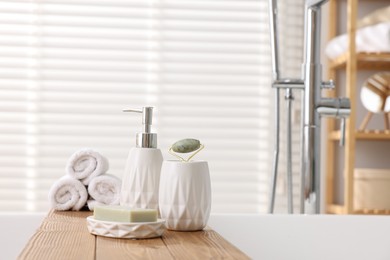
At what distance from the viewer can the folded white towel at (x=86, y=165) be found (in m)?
1.43

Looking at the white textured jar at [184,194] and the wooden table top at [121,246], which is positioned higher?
the white textured jar at [184,194]

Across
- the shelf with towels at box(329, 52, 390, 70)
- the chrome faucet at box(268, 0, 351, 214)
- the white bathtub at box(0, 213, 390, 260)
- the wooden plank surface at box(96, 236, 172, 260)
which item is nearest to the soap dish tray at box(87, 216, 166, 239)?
the wooden plank surface at box(96, 236, 172, 260)

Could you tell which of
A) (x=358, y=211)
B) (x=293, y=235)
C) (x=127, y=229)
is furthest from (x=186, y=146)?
(x=358, y=211)

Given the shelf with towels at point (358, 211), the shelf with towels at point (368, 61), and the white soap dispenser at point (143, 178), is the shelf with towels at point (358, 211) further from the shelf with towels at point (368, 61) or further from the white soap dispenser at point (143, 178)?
the white soap dispenser at point (143, 178)

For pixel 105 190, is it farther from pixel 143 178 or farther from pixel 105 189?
pixel 143 178

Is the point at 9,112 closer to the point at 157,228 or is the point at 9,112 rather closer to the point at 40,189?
the point at 40,189

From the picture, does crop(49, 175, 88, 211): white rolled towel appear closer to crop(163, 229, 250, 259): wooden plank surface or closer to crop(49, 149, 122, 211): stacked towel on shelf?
crop(49, 149, 122, 211): stacked towel on shelf

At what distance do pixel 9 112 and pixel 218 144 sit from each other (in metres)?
0.89

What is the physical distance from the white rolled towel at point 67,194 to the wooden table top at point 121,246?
0.83ft

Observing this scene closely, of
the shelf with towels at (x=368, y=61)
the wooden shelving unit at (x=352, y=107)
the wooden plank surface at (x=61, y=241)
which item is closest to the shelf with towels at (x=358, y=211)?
the wooden shelving unit at (x=352, y=107)

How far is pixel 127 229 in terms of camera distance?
3.39ft

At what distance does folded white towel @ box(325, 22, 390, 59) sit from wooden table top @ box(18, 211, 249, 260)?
1.88m

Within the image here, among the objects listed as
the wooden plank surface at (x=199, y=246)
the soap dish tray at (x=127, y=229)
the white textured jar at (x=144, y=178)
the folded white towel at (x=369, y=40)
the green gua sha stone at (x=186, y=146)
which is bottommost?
the wooden plank surface at (x=199, y=246)

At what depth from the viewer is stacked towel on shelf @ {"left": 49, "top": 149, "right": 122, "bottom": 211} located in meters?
1.42
